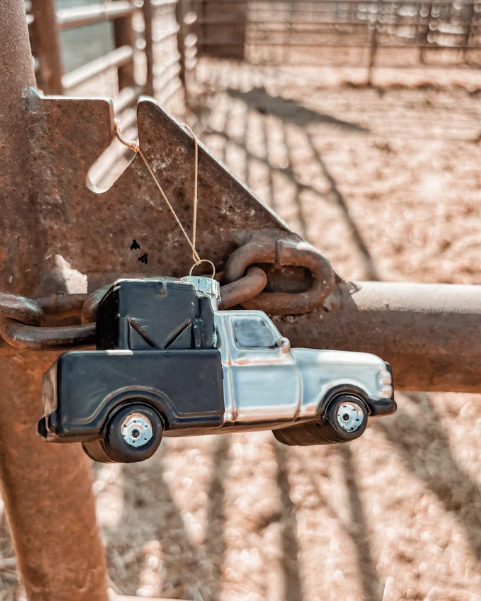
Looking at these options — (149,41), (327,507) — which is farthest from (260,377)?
(149,41)

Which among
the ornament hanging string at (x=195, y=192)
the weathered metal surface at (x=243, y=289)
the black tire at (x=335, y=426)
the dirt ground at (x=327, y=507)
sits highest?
the ornament hanging string at (x=195, y=192)

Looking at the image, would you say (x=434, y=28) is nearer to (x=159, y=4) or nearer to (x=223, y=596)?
(x=159, y=4)

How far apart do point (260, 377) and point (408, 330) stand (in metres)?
0.25

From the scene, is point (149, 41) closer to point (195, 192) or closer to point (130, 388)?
point (195, 192)

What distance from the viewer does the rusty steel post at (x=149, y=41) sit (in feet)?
16.5

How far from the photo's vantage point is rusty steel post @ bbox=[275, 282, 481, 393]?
0.77m

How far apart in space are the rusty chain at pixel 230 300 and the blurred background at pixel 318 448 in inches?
48.6

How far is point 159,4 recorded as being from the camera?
5.76m

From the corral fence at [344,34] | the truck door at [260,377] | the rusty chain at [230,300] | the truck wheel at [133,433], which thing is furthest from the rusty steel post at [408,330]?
the corral fence at [344,34]

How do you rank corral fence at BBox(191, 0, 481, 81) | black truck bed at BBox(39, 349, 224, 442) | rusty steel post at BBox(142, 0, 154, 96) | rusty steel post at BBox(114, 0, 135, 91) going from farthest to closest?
corral fence at BBox(191, 0, 481, 81) → rusty steel post at BBox(142, 0, 154, 96) → rusty steel post at BBox(114, 0, 135, 91) → black truck bed at BBox(39, 349, 224, 442)

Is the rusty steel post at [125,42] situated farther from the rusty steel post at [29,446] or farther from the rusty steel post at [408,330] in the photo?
the rusty steel post at [408,330]

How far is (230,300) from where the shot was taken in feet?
2.42

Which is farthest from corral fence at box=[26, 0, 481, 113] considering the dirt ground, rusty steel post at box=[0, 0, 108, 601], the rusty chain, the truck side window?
the truck side window

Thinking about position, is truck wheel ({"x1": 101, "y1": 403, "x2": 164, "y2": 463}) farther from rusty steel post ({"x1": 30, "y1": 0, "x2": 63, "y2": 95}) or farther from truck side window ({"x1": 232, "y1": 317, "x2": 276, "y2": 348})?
rusty steel post ({"x1": 30, "y1": 0, "x2": 63, "y2": 95})
